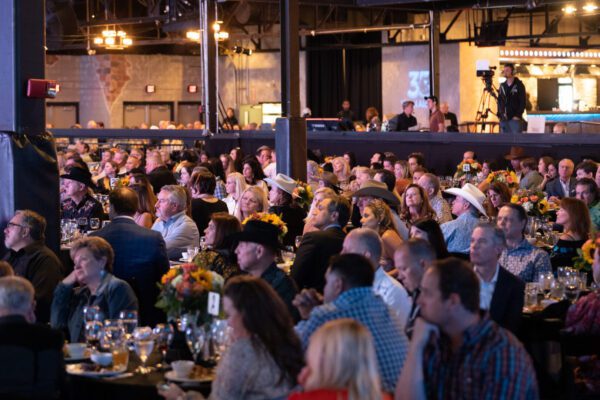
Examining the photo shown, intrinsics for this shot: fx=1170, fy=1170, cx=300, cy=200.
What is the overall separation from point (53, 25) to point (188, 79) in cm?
807

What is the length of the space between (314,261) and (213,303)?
2.28 m

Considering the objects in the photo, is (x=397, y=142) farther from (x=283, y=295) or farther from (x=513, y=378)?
(x=513, y=378)

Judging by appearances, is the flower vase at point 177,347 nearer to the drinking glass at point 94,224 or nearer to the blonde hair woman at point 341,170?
the drinking glass at point 94,224

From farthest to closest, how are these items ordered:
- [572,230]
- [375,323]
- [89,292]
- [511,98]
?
1. [511,98]
2. [572,230]
3. [89,292]
4. [375,323]

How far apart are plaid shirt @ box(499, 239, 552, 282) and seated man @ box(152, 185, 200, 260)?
9.34 ft

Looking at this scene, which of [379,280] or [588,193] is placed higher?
[588,193]

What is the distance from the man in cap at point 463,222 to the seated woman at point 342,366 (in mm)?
5341

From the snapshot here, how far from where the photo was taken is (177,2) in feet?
78.1

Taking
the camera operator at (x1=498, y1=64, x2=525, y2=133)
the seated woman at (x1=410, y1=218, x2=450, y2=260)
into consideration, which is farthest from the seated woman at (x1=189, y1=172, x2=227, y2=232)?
the camera operator at (x1=498, y1=64, x2=525, y2=133)

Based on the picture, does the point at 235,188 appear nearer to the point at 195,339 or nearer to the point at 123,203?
the point at 123,203

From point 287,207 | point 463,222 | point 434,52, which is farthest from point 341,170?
point 434,52

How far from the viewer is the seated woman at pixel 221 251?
24.1ft

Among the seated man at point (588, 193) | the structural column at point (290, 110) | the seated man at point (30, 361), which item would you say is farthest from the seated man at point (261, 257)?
the structural column at point (290, 110)

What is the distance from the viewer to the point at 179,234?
384 inches
